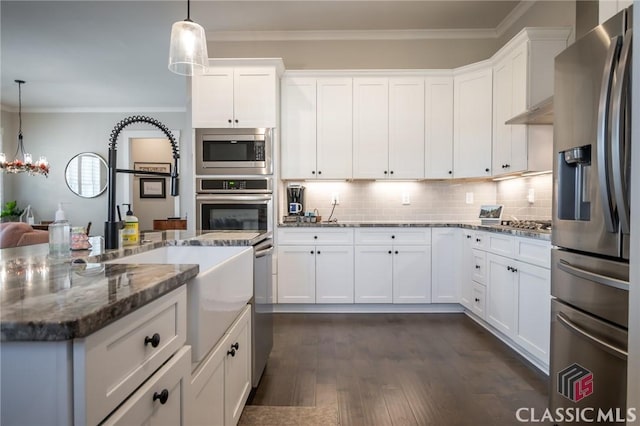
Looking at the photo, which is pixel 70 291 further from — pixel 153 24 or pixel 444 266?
pixel 153 24

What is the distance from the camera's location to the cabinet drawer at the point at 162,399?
68 cm

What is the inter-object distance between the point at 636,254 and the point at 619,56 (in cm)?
83

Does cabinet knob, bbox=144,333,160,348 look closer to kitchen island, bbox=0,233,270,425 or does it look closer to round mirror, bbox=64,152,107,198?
kitchen island, bbox=0,233,270,425

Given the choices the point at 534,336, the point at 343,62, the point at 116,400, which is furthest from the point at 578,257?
the point at 343,62

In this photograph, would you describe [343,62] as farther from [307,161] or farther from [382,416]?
[382,416]

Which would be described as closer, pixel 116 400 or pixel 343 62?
pixel 116 400

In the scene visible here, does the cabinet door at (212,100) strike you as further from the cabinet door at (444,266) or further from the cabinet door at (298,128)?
the cabinet door at (444,266)

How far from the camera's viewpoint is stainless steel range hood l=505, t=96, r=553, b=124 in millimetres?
2631

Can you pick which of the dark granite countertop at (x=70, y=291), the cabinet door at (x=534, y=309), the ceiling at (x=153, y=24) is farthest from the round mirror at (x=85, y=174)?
the cabinet door at (x=534, y=309)

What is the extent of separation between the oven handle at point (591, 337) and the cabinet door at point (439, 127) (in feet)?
7.49

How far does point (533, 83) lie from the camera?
291 centimetres

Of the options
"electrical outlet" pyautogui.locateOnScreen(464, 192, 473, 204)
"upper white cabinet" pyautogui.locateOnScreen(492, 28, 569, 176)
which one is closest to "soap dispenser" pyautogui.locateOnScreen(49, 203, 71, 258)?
"upper white cabinet" pyautogui.locateOnScreen(492, 28, 569, 176)

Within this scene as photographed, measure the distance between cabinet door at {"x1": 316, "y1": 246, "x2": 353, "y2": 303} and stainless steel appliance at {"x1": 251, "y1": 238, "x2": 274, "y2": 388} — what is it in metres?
1.28
